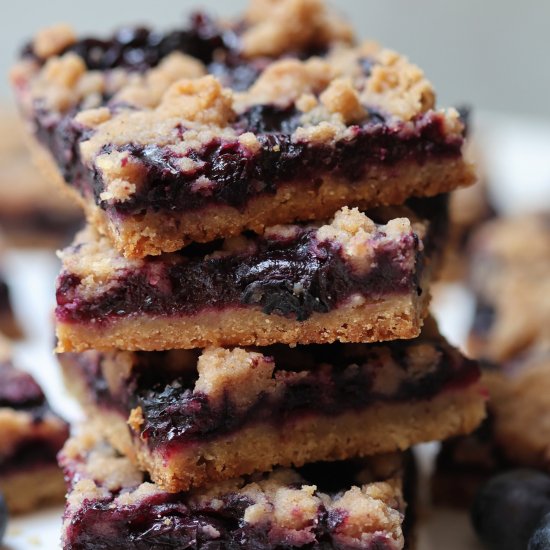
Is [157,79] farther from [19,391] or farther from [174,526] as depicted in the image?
[174,526]

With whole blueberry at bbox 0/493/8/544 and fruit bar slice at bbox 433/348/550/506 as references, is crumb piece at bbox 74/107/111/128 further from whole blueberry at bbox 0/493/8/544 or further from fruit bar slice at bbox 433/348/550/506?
fruit bar slice at bbox 433/348/550/506

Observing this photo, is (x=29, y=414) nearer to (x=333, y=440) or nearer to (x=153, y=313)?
(x=153, y=313)

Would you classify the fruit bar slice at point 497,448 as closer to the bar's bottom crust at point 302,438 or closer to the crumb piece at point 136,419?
the bar's bottom crust at point 302,438

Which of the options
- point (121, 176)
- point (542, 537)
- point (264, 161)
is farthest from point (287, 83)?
point (542, 537)

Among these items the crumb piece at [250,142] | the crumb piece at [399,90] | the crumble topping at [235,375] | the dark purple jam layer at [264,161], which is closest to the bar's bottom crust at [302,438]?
the crumble topping at [235,375]

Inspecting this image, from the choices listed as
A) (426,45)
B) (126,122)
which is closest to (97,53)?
(126,122)
